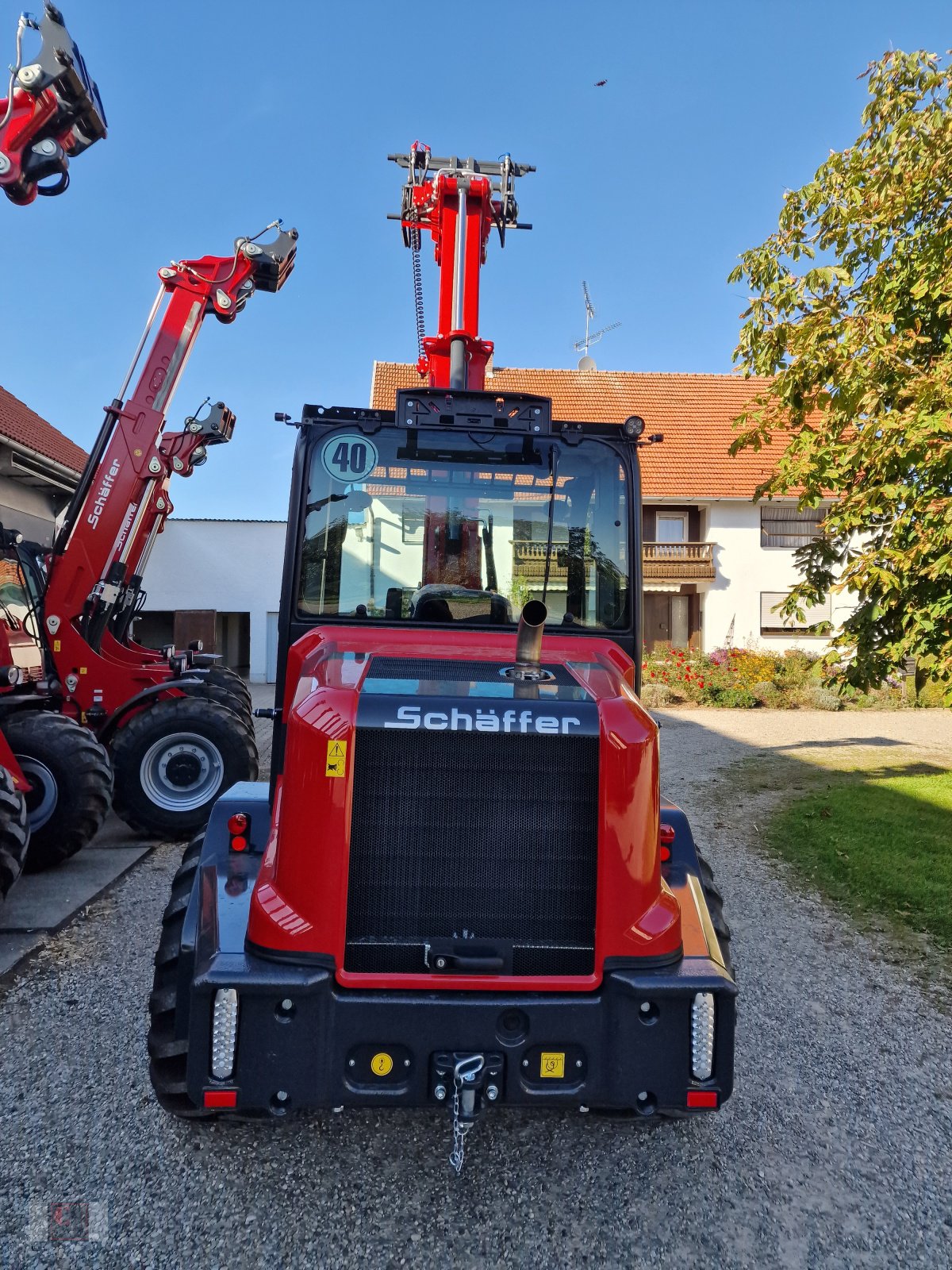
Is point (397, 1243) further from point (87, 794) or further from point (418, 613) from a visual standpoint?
point (87, 794)

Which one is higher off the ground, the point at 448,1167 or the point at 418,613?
the point at 418,613

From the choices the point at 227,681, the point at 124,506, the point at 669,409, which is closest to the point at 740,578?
the point at 669,409

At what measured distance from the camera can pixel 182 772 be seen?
267 inches

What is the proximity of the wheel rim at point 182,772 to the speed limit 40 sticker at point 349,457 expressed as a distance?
12.7 feet

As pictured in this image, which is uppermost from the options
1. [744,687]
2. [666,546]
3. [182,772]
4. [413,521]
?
[666,546]

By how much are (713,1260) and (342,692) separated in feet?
6.67

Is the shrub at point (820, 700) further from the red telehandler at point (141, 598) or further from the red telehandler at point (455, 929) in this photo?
the red telehandler at point (455, 929)

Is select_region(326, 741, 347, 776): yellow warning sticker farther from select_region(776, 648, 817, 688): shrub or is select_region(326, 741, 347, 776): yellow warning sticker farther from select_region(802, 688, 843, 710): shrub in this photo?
select_region(776, 648, 817, 688): shrub

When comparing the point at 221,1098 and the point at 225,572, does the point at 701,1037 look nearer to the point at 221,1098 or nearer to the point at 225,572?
the point at 221,1098

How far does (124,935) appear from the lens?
4.80 m

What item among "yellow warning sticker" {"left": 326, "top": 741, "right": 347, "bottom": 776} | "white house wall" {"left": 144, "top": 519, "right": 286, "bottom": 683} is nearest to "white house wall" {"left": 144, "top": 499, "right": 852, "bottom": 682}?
"white house wall" {"left": 144, "top": 519, "right": 286, "bottom": 683}

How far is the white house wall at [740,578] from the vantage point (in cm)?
2275

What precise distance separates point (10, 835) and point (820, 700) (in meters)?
16.6

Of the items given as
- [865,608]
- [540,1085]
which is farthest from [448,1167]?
[865,608]
